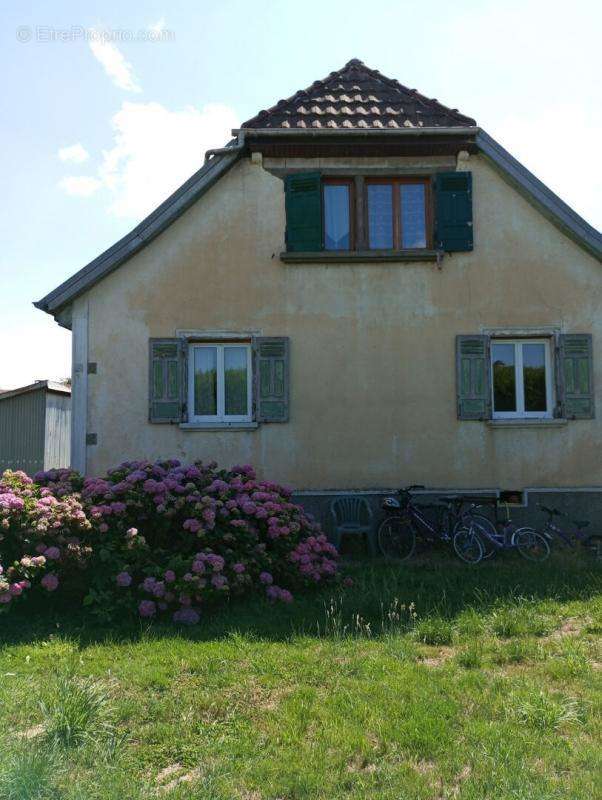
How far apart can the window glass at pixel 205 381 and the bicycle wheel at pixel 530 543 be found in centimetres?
463

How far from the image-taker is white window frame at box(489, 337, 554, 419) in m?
9.84

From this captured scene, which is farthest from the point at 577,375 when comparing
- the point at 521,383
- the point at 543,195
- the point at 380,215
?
the point at 380,215

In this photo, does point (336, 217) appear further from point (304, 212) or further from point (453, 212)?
point (453, 212)

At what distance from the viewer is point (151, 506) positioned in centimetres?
673

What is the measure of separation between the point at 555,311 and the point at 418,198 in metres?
2.71

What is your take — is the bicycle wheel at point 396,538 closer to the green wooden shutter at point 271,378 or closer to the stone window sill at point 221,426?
A: the green wooden shutter at point 271,378

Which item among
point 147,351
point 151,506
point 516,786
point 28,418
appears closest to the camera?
point 516,786

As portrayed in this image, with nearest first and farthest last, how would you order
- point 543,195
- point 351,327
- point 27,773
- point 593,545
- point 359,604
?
point 27,773, point 359,604, point 593,545, point 543,195, point 351,327

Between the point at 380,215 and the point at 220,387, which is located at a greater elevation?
the point at 380,215

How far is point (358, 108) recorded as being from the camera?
1017 centimetres

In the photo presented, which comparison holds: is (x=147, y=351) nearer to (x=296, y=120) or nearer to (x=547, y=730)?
(x=296, y=120)

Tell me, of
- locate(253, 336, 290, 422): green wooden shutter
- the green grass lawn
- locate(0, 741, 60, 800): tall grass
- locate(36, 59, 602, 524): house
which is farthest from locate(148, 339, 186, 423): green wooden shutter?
locate(0, 741, 60, 800): tall grass

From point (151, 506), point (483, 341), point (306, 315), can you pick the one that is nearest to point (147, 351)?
point (306, 315)

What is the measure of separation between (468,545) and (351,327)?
3544mm
